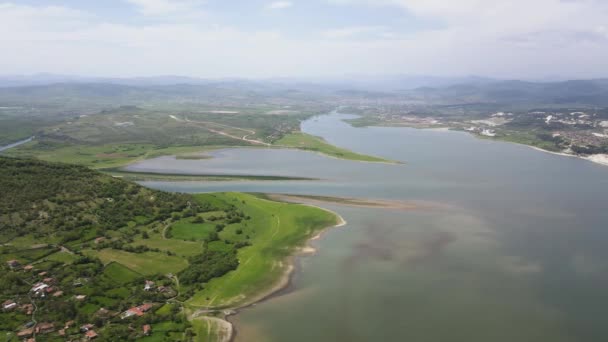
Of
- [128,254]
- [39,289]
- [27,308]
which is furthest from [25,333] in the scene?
[128,254]

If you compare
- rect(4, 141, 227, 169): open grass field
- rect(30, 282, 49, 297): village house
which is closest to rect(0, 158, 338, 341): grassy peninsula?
rect(30, 282, 49, 297): village house

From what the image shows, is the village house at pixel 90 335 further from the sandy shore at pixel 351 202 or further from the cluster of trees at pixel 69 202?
the sandy shore at pixel 351 202

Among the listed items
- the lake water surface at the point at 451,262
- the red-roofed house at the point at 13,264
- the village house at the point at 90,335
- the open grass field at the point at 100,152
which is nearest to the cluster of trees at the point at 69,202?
the red-roofed house at the point at 13,264

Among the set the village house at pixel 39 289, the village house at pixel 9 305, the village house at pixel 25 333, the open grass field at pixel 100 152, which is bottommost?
the village house at pixel 25 333

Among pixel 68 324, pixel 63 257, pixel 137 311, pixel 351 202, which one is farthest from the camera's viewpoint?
pixel 351 202

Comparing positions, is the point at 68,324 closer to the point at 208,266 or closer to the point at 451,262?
the point at 208,266

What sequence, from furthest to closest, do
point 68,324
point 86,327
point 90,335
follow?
point 68,324 → point 86,327 → point 90,335
